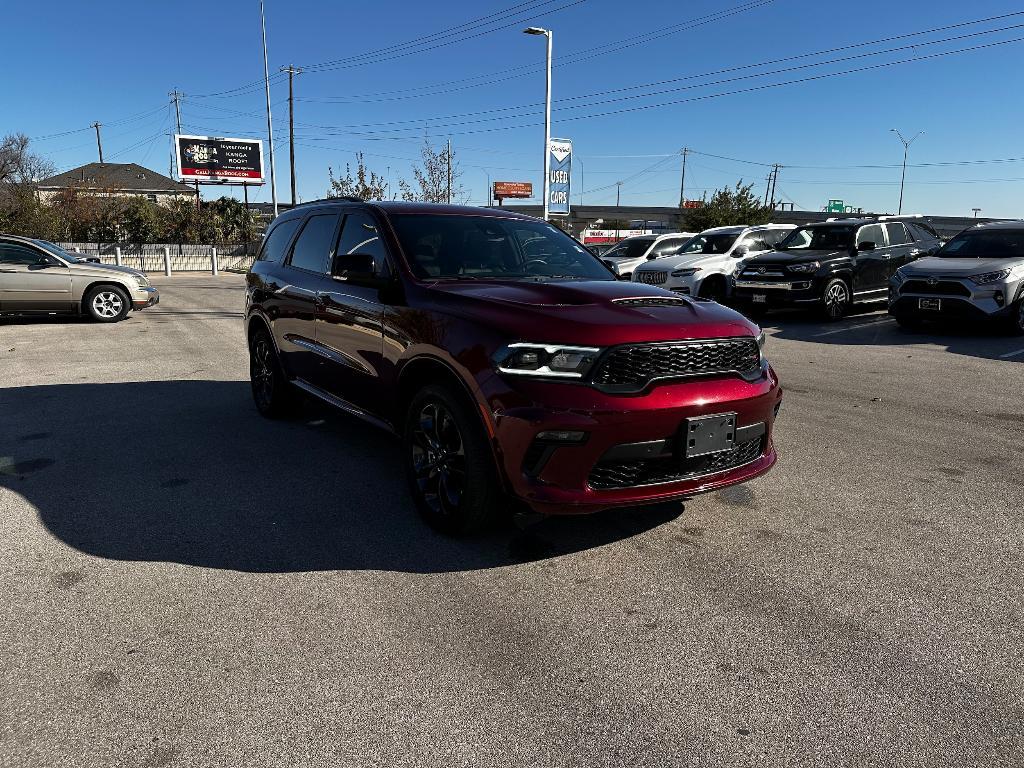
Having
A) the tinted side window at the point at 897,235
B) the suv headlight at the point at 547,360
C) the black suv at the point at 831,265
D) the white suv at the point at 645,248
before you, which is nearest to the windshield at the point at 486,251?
the suv headlight at the point at 547,360

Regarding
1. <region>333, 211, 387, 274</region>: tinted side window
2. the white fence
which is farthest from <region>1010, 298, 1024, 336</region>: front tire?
the white fence

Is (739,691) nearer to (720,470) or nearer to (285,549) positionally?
(720,470)

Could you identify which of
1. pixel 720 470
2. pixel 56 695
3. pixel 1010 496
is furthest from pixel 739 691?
pixel 1010 496

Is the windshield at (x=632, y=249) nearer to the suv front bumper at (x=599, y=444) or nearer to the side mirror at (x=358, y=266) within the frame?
the side mirror at (x=358, y=266)

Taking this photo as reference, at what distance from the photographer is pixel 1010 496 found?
4.56 meters

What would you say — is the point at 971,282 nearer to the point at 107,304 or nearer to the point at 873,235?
the point at 873,235

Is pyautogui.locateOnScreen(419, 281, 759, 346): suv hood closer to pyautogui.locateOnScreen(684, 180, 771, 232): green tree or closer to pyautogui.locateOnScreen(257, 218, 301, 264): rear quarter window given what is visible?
pyautogui.locateOnScreen(257, 218, 301, 264): rear quarter window

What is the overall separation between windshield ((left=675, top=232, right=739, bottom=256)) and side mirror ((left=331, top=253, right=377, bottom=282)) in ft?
43.4

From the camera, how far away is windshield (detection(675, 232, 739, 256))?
16.4 m

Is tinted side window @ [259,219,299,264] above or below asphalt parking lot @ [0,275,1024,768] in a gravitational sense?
above

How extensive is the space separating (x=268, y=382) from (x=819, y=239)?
11.6 m

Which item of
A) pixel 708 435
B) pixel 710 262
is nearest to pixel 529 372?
pixel 708 435

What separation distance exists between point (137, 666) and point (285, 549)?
1.07 m

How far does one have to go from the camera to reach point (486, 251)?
15.5ft
